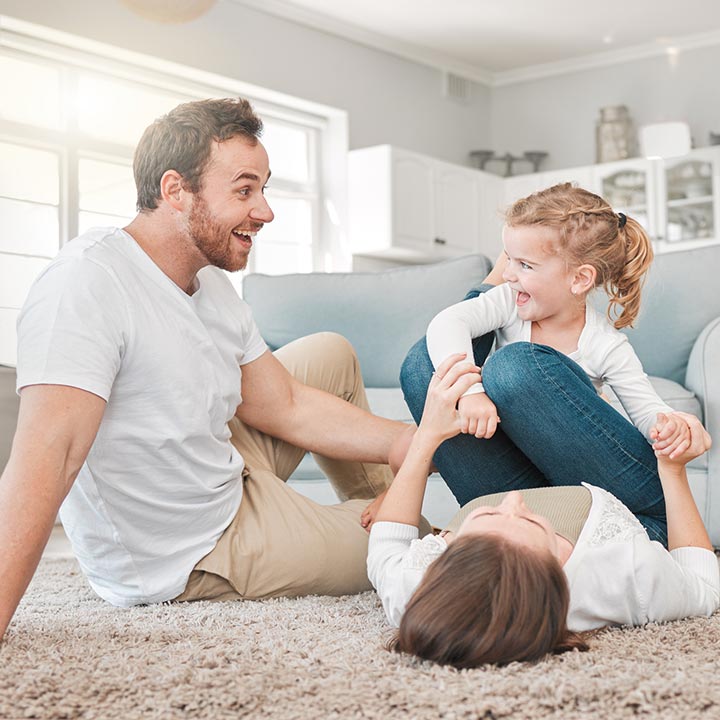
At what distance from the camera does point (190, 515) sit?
5.52 feet

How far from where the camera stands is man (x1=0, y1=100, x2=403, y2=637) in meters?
1.41

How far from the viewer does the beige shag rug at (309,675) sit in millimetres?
1045

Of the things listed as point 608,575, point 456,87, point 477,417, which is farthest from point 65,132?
point 608,575

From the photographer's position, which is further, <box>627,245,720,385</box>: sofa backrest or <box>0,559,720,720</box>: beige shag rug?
<box>627,245,720,385</box>: sofa backrest

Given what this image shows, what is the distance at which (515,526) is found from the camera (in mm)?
1223

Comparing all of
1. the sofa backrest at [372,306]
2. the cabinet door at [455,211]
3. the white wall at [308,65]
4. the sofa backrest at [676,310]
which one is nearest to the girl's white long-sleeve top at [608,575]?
the sofa backrest at [676,310]

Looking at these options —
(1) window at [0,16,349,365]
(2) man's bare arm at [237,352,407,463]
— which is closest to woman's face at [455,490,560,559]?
(2) man's bare arm at [237,352,407,463]

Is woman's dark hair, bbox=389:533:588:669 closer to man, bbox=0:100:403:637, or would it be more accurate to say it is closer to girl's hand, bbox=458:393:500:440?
girl's hand, bbox=458:393:500:440

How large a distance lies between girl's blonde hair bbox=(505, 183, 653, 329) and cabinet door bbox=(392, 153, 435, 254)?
4.71 metres

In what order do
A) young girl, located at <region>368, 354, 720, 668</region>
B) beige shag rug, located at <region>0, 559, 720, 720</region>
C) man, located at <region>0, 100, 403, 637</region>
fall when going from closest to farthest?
beige shag rug, located at <region>0, 559, 720, 720</region> → young girl, located at <region>368, 354, 720, 668</region> → man, located at <region>0, 100, 403, 637</region>

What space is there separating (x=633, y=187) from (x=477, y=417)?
225 inches

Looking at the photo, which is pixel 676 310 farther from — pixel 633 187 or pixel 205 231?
pixel 633 187

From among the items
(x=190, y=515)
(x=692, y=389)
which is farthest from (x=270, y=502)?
(x=692, y=389)

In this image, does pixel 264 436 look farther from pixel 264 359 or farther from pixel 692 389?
pixel 692 389
